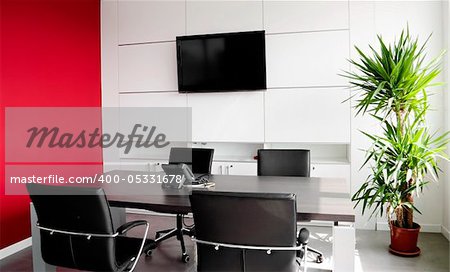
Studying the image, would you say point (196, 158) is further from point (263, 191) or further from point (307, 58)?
point (307, 58)

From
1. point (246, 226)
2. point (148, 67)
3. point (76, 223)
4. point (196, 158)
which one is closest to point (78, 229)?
point (76, 223)

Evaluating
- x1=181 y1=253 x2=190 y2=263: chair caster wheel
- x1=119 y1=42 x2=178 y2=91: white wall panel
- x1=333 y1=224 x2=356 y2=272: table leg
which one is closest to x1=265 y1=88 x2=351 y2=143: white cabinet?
x1=119 y1=42 x2=178 y2=91: white wall panel

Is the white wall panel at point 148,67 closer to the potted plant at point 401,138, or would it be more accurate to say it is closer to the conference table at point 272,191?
the conference table at point 272,191

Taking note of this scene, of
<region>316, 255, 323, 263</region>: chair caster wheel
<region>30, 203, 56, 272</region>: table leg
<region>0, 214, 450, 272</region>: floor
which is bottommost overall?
<region>0, 214, 450, 272</region>: floor

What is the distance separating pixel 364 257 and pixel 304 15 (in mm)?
2963

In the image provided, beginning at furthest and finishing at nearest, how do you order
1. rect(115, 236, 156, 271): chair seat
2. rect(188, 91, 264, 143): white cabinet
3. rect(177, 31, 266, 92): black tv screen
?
rect(188, 91, 264, 143): white cabinet, rect(177, 31, 266, 92): black tv screen, rect(115, 236, 156, 271): chair seat

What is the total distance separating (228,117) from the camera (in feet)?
15.8

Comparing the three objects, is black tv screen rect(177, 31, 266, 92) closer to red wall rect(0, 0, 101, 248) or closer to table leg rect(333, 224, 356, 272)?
red wall rect(0, 0, 101, 248)

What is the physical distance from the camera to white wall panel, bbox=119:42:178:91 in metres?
5.01

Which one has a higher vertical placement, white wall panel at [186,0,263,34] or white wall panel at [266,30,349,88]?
white wall panel at [186,0,263,34]

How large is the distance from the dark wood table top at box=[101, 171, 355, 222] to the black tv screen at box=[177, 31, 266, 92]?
5.84 ft

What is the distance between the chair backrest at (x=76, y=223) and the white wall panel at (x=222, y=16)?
3328mm

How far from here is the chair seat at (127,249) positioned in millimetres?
2283

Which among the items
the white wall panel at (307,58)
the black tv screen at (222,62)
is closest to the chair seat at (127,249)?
the black tv screen at (222,62)
